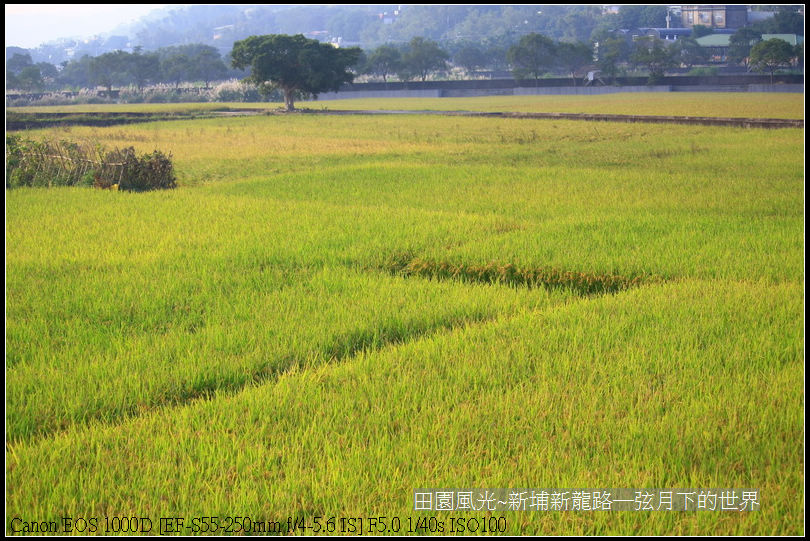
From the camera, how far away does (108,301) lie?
664cm

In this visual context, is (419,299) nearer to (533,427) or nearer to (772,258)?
(533,427)

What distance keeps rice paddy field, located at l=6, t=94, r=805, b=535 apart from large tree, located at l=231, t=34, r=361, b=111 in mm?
40205

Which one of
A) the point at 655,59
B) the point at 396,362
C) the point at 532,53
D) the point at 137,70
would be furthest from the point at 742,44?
the point at 396,362

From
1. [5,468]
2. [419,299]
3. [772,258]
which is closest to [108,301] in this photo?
[419,299]

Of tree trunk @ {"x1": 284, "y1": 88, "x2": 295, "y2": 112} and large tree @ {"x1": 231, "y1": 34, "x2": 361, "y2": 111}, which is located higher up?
large tree @ {"x1": 231, "y1": 34, "x2": 361, "y2": 111}

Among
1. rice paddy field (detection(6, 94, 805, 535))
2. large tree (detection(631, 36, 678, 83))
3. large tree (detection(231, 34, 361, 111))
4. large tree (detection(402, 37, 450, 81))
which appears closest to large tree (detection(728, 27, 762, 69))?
large tree (detection(631, 36, 678, 83))

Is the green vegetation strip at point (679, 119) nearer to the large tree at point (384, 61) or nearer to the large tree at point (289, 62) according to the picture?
the large tree at point (289, 62)

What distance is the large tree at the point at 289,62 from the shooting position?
167 feet

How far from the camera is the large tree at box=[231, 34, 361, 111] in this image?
5081 cm

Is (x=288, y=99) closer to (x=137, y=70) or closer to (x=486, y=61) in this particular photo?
(x=137, y=70)

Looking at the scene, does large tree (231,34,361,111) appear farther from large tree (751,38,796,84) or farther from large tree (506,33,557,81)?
large tree (751,38,796,84)

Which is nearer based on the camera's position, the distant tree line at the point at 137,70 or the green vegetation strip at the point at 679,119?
the green vegetation strip at the point at 679,119

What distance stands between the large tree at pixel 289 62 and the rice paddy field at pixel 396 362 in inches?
1583

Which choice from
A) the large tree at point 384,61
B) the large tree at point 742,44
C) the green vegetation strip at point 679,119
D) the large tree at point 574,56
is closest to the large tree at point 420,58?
the large tree at point 384,61
